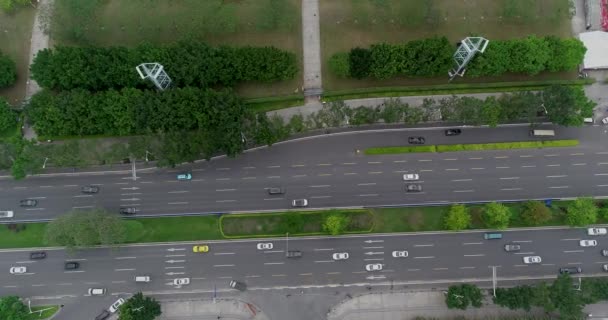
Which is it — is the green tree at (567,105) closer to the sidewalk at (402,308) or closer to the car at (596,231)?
the car at (596,231)

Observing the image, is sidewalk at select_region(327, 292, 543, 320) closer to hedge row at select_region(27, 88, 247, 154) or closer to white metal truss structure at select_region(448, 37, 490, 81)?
hedge row at select_region(27, 88, 247, 154)

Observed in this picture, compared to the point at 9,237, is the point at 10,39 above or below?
above

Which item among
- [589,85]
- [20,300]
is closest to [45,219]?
[20,300]

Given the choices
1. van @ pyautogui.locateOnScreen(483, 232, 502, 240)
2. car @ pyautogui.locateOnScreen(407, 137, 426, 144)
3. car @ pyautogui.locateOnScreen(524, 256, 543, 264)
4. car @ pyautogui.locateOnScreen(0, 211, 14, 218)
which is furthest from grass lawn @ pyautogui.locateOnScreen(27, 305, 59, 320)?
car @ pyautogui.locateOnScreen(524, 256, 543, 264)

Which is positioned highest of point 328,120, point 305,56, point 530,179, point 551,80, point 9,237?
point 305,56

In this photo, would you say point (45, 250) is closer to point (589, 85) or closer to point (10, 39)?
point (10, 39)

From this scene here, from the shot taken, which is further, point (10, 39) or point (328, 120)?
point (10, 39)

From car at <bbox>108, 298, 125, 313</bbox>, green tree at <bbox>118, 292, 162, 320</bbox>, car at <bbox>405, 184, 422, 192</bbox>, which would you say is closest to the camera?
green tree at <bbox>118, 292, 162, 320</bbox>
